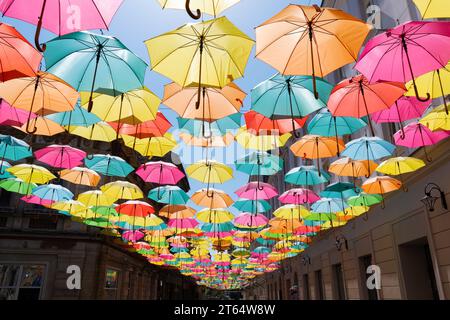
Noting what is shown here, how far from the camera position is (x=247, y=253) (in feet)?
81.5

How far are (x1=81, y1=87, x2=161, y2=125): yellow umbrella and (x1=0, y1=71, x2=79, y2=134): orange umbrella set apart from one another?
1.09 ft

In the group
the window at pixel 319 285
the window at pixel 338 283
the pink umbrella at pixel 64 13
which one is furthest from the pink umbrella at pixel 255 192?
the window at pixel 319 285

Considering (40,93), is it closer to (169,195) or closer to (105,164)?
(105,164)

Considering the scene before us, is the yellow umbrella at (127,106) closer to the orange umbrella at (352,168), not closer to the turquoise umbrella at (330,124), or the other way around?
the turquoise umbrella at (330,124)

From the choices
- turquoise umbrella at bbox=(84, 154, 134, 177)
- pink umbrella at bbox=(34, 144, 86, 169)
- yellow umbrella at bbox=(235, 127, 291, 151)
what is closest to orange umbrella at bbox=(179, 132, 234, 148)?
yellow umbrella at bbox=(235, 127, 291, 151)

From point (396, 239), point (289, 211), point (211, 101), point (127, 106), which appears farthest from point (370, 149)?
point (127, 106)

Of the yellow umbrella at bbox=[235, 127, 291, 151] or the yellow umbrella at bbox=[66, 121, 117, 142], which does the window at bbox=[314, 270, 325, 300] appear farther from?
the yellow umbrella at bbox=[66, 121, 117, 142]

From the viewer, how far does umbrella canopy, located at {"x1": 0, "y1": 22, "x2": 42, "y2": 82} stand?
191 inches

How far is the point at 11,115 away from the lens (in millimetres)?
6934

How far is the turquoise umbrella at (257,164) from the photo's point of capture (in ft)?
33.1

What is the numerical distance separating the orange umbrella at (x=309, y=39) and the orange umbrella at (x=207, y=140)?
3.58 metres

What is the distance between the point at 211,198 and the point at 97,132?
5.07 m

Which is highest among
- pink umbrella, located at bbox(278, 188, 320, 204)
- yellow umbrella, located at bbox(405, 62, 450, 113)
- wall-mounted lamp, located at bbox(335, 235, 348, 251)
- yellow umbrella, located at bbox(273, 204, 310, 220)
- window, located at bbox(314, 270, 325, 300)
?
yellow umbrella, located at bbox(405, 62, 450, 113)
